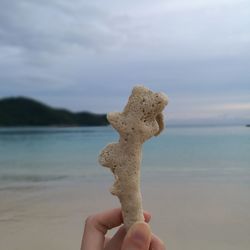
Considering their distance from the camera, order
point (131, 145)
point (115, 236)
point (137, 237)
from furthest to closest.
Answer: point (115, 236), point (131, 145), point (137, 237)

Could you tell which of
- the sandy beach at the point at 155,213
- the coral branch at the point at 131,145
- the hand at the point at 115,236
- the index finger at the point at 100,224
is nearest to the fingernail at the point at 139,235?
the hand at the point at 115,236

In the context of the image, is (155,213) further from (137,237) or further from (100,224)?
(137,237)

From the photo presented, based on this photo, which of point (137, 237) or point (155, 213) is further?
point (155, 213)

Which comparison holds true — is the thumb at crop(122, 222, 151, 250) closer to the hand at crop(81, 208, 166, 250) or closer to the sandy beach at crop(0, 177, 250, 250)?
the hand at crop(81, 208, 166, 250)

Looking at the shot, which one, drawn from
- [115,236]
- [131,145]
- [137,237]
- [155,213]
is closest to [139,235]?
[137,237]

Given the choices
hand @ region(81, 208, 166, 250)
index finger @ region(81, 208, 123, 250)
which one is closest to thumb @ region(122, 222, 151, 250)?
hand @ region(81, 208, 166, 250)

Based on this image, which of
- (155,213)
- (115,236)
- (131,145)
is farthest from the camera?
(155,213)

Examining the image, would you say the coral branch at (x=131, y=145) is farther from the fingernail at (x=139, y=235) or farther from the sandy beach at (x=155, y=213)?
the sandy beach at (x=155, y=213)
